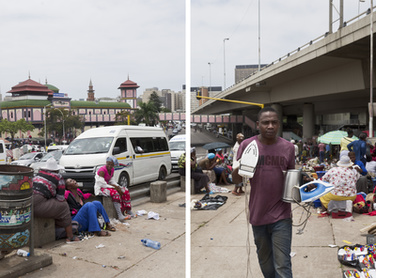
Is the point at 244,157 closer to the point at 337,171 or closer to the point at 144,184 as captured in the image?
the point at 337,171

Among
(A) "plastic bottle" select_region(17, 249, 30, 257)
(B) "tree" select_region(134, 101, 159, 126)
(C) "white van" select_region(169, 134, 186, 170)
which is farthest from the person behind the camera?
(B) "tree" select_region(134, 101, 159, 126)

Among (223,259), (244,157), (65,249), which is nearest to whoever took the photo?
(244,157)

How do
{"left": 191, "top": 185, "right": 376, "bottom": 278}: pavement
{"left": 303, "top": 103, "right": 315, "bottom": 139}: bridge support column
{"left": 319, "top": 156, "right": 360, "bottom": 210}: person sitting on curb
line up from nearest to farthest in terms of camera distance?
{"left": 191, "top": 185, "right": 376, "bottom": 278}: pavement, {"left": 319, "top": 156, "right": 360, "bottom": 210}: person sitting on curb, {"left": 303, "top": 103, "right": 315, "bottom": 139}: bridge support column

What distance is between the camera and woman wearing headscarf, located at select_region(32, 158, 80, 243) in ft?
16.9

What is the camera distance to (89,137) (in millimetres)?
10445

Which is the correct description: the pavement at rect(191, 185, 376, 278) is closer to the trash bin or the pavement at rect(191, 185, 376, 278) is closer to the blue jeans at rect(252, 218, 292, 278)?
the blue jeans at rect(252, 218, 292, 278)

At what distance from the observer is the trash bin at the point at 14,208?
4.09 m

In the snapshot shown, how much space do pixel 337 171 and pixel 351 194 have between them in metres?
0.47

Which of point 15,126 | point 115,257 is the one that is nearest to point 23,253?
point 115,257

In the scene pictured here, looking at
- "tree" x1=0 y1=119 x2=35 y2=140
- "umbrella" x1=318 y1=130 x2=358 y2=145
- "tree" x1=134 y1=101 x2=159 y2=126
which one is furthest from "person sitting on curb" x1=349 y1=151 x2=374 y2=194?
"tree" x1=134 y1=101 x2=159 y2=126

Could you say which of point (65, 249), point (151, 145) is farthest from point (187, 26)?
point (151, 145)

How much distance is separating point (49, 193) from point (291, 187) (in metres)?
Answer: 3.57

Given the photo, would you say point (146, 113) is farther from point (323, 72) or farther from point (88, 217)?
point (88, 217)

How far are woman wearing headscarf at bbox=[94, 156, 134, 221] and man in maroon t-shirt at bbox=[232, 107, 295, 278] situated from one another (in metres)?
4.28
